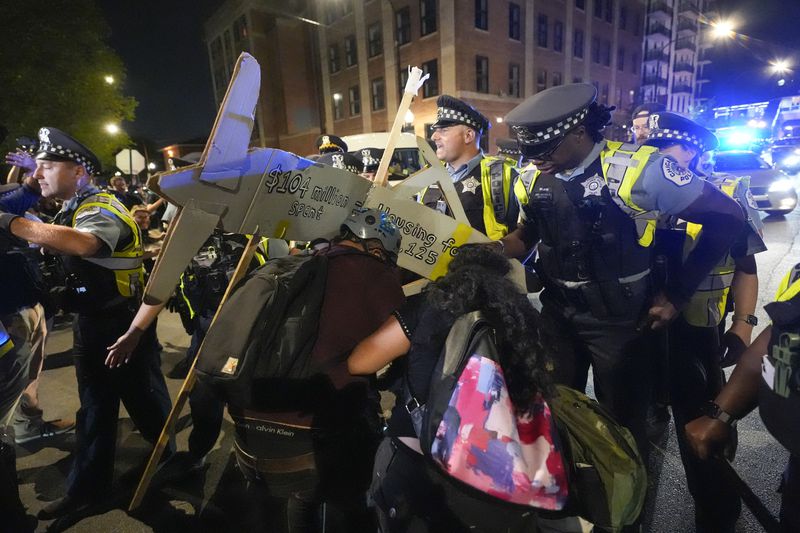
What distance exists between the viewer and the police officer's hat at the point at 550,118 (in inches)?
84.0

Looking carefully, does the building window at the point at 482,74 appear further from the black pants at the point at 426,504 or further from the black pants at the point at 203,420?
the black pants at the point at 426,504

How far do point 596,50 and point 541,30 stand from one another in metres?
7.45

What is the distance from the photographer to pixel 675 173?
6.75 ft

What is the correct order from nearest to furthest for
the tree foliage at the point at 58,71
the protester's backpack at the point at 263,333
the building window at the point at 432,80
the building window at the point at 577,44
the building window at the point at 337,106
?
the protester's backpack at the point at 263,333, the tree foliage at the point at 58,71, the building window at the point at 432,80, the building window at the point at 577,44, the building window at the point at 337,106

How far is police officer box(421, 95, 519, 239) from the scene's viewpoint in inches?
128

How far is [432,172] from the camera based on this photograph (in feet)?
6.62

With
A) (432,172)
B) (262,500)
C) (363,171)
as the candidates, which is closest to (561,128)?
(432,172)

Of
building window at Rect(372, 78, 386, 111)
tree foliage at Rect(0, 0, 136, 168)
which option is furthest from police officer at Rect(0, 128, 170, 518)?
building window at Rect(372, 78, 386, 111)

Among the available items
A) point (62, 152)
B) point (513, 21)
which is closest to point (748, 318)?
point (62, 152)

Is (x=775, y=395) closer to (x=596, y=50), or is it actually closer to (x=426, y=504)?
(x=426, y=504)

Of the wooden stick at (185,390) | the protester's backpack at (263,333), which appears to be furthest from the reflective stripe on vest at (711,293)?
the wooden stick at (185,390)

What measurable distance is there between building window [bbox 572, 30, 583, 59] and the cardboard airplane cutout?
31561 millimetres

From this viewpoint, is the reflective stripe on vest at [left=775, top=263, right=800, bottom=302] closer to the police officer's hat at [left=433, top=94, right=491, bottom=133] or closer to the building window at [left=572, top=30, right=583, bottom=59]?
the police officer's hat at [left=433, top=94, right=491, bottom=133]

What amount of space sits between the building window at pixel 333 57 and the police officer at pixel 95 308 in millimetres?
29764
